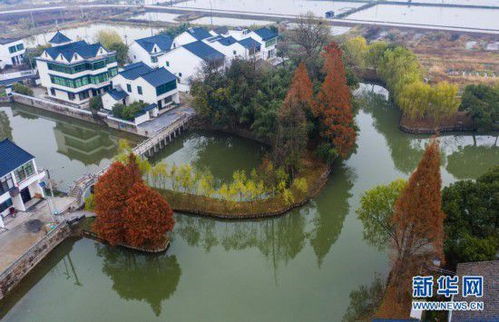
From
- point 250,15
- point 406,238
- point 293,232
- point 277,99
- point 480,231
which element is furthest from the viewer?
point 250,15

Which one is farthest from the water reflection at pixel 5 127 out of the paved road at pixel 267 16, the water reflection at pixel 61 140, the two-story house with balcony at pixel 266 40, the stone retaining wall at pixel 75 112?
the paved road at pixel 267 16

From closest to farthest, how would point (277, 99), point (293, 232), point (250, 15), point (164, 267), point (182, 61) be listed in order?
point (164, 267)
point (293, 232)
point (277, 99)
point (182, 61)
point (250, 15)

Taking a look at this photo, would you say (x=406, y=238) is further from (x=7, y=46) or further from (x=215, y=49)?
(x=7, y=46)

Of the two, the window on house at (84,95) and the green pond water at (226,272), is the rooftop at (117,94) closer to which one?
the window on house at (84,95)

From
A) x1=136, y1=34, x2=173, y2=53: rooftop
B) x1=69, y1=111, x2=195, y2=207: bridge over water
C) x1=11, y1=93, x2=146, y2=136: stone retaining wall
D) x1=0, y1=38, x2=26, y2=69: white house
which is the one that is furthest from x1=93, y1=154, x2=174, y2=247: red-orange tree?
x1=0, y1=38, x2=26, y2=69: white house

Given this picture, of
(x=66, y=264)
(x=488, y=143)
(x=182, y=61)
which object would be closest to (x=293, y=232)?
(x=66, y=264)

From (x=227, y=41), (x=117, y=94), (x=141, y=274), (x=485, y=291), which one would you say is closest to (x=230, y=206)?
(x=141, y=274)
